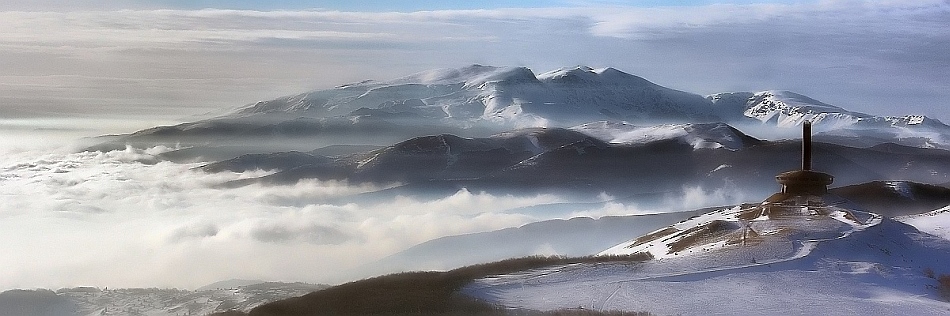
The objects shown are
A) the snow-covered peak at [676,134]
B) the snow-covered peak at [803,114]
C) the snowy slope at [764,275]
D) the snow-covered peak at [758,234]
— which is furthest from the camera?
the snow-covered peak at [803,114]

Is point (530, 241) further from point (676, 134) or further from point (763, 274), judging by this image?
point (763, 274)

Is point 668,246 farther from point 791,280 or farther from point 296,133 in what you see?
point 296,133

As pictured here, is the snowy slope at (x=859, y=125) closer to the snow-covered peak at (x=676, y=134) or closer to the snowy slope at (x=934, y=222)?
the snow-covered peak at (x=676, y=134)

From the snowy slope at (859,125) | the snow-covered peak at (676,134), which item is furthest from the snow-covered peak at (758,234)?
the snowy slope at (859,125)

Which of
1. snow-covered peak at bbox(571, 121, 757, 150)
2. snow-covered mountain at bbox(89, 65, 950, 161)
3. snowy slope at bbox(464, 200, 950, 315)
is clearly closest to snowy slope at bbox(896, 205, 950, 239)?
snowy slope at bbox(464, 200, 950, 315)

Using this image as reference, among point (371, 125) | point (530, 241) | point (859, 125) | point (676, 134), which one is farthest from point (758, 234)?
point (859, 125)

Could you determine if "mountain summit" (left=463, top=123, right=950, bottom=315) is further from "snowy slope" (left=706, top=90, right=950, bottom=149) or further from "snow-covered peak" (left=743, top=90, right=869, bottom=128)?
"snow-covered peak" (left=743, top=90, right=869, bottom=128)
